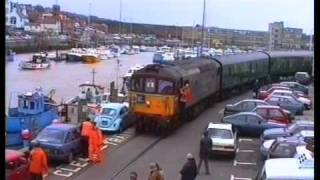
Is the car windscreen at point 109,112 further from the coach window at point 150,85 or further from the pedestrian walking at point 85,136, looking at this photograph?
the pedestrian walking at point 85,136

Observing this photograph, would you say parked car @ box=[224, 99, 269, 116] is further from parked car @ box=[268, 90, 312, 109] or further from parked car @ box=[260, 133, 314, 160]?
parked car @ box=[260, 133, 314, 160]

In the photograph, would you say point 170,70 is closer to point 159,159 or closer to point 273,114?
point 273,114

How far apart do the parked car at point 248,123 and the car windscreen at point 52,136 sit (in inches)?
329

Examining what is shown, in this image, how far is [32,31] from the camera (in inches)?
5300

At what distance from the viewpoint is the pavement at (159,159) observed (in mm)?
16969

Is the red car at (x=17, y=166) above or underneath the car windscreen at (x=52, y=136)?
above

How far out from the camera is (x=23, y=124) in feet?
72.9

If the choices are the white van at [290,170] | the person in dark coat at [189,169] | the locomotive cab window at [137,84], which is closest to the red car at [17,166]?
the person in dark coat at [189,169]

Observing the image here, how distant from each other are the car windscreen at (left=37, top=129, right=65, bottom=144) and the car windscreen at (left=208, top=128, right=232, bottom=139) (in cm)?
507

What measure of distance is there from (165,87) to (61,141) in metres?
7.49

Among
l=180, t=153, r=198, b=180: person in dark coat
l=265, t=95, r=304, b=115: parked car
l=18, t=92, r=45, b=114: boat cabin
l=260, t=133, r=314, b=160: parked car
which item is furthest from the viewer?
l=265, t=95, r=304, b=115: parked car

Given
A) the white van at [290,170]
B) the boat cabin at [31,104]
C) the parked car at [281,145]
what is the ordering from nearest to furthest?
the white van at [290,170] → the parked car at [281,145] → the boat cabin at [31,104]

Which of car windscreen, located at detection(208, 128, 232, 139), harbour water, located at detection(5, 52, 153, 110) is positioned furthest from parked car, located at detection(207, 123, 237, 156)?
harbour water, located at detection(5, 52, 153, 110)

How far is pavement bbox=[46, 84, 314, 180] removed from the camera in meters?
17.0
